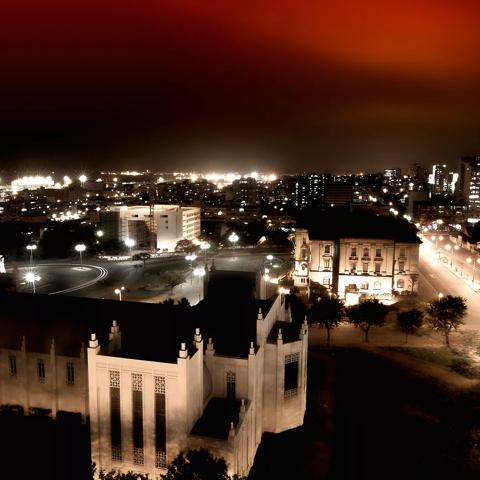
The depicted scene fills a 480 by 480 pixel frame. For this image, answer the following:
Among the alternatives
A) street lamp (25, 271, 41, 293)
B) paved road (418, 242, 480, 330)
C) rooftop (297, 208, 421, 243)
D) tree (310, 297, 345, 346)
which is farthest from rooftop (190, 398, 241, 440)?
street lamp (25, 271, 41, 293)

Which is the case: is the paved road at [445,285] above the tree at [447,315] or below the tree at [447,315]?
below

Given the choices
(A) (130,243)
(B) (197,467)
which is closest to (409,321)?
(B) (197,467)

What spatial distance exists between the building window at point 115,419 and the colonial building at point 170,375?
0.05 m

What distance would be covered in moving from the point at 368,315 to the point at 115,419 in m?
27.2

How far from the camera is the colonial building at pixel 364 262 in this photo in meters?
61.2

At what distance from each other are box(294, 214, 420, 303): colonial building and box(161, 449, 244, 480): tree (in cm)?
4063

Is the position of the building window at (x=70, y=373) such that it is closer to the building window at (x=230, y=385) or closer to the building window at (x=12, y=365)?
the building window at (x=12, y=365)

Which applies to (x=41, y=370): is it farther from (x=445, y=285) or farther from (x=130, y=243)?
(x=130, y=243)

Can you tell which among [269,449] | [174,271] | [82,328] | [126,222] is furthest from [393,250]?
[126,222]

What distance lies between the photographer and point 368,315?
44.2 meters

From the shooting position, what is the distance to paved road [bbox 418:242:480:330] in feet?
176

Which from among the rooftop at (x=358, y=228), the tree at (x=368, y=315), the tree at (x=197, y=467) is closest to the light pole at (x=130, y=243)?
the rooftop at (x=358, y=228)

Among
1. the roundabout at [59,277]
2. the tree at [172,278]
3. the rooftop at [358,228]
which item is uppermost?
the rooftop at [358,228]

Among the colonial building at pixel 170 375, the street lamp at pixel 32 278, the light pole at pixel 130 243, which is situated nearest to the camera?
the colonial building at pixel 170 375
